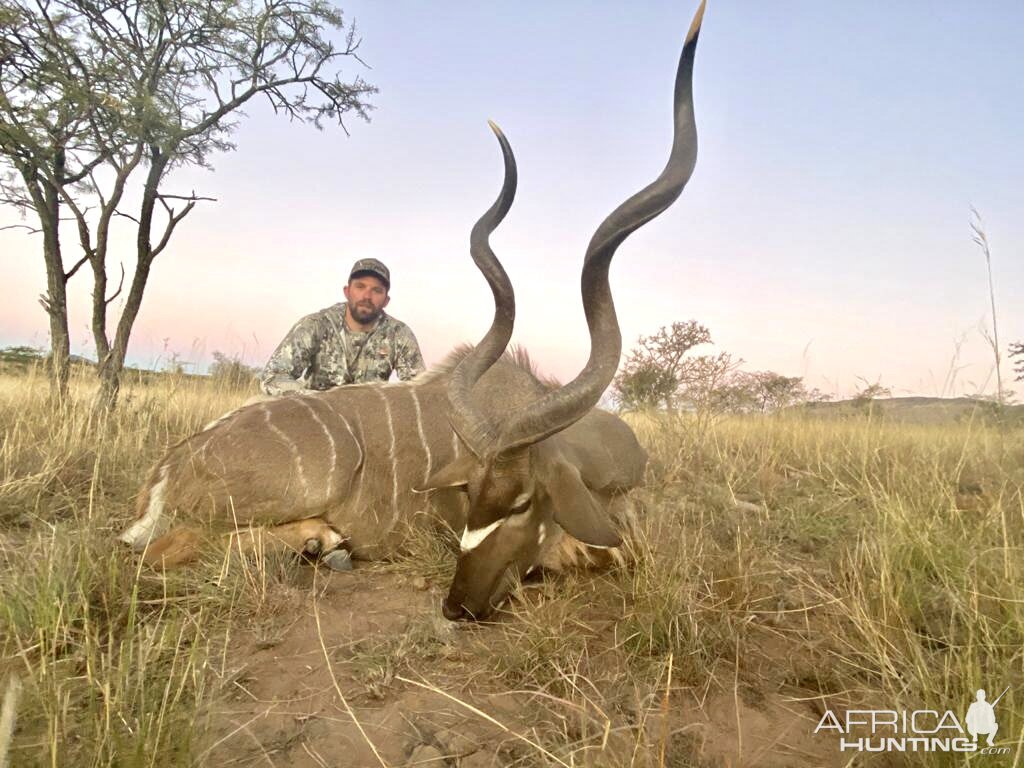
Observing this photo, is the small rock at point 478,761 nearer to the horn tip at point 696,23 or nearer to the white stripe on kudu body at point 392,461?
the white stripe on kudu body at point 392,461

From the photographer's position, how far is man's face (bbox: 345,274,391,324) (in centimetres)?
547

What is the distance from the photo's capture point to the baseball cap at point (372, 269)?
18.2 feet

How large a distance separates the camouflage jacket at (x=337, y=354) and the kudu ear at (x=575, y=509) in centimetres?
302

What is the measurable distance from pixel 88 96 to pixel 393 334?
225 inches

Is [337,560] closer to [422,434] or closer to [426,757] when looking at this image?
[422,434]

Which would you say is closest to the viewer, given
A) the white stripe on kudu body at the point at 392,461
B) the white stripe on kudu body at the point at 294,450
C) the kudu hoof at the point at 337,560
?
the kudu hoof at the point at 337,560

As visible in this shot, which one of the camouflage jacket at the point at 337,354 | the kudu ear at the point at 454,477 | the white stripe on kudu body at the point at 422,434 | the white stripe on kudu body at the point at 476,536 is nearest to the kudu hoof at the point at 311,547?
the white stripe on kudu body at the point at 422,434

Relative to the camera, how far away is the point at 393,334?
5.68m

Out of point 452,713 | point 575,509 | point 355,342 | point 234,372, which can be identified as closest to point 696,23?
point 575,509

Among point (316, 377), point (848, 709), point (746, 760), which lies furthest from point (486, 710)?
point (316, 377)

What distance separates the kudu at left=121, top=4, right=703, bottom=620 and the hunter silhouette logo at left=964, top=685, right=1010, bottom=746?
4.08ft

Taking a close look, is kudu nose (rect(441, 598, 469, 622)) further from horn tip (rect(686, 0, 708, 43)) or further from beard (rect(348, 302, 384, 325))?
beard (rect(348, 302, 384, 325))

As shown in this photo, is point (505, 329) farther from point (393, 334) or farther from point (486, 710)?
point (393, 334)

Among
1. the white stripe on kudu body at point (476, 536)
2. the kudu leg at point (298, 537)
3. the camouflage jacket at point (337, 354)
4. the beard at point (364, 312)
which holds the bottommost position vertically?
the kudu leg at point (298, 537)
